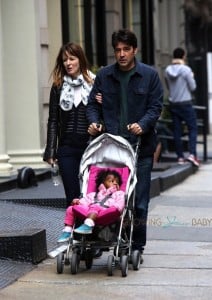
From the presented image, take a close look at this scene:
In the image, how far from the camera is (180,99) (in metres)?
16.4

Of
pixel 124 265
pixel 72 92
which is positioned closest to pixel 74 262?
pixel 124 265

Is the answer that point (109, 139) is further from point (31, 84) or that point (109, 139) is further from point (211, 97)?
point (211, 97)

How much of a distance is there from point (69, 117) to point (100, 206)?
1.10 metres

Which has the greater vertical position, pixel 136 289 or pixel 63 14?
pixel 63 14

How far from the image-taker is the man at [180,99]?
16344mm

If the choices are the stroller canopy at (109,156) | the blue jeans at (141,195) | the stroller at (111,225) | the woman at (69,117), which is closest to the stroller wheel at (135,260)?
the stroller at (111,225)

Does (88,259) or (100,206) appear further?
(88,259)

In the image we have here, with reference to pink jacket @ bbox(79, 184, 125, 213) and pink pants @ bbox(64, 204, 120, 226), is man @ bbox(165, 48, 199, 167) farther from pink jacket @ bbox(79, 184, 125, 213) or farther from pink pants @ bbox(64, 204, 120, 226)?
pink pants @ bbox(64, 204, 120, 226)

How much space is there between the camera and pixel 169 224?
33.8 feet

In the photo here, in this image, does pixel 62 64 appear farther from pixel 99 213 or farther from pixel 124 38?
pixel 99 213

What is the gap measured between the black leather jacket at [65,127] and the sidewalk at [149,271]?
Answer: 1076mm

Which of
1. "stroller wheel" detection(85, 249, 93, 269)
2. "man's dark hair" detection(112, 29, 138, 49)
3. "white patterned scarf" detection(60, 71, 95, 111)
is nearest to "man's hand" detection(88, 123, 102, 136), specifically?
"white patterned scarf" detection(60, 71, 95, 111)

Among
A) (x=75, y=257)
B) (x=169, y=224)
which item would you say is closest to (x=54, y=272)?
(x=75, y=257)

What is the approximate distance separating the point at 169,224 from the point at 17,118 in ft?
11.6
